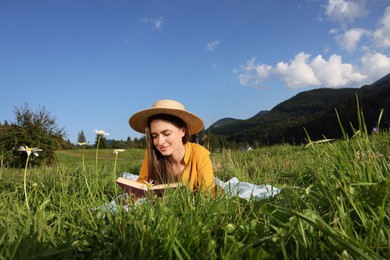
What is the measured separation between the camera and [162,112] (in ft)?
13.8

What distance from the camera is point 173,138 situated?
4098 millimetres

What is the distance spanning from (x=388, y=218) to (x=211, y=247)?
2.68 feet

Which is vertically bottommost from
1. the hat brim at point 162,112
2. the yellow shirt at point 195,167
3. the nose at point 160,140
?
the yellow shirt at point 195,167

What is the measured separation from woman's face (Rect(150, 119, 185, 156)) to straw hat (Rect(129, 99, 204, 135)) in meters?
0.15

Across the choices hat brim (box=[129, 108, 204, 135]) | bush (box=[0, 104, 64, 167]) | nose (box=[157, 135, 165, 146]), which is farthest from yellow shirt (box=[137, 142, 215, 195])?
bush (box=[0, 104, 64, 167])

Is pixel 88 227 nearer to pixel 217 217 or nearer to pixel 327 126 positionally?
pixel 217 217

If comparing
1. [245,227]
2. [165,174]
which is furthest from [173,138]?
[245,227]

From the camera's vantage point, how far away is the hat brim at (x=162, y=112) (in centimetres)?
413

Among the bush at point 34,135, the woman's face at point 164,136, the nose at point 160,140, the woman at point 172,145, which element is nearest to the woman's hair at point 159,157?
the woman at point 172,145

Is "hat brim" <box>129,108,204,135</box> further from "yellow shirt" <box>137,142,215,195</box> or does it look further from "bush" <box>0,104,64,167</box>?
"bush" <box>0,104,64,167</box>

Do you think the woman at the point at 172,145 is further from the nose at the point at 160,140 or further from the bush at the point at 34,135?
the bush at the point at 34,135

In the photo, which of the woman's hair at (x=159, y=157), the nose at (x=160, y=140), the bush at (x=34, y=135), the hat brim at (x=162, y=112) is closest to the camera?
the nose at (x=160, y=140)

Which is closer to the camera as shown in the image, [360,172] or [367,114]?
[360,172]

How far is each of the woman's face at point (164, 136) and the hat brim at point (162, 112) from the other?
14 cm
